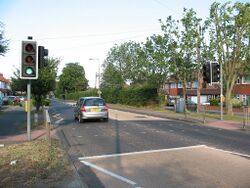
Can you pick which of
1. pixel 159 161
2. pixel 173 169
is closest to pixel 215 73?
pixel 159 161

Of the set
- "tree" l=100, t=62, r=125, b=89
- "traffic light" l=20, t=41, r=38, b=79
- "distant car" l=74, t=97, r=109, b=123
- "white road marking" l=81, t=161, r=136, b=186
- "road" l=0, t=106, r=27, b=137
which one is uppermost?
"tree" l=100, t=62, r=125, b=89

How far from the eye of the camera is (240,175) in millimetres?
6816

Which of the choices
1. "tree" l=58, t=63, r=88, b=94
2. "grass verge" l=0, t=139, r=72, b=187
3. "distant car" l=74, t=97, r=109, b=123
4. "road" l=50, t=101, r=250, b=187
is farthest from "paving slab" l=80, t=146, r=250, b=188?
"tree" l=58, t=63, r=88, b=94

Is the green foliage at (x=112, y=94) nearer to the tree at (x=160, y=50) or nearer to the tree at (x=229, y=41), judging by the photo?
the tree at (x=160, y=50)

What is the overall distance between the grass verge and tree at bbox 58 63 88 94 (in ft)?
347

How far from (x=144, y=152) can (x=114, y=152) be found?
35.0 inches

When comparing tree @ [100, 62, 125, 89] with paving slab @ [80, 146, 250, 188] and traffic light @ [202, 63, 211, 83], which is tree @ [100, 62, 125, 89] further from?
paving slab @ [80, 146, 250, 188]

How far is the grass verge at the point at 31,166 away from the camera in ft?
19.5

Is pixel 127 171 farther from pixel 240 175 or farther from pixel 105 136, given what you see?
pixel 105 136

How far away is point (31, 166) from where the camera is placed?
23.4ft

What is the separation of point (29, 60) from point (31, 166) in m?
4.75

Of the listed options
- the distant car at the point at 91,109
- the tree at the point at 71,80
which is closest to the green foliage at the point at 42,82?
the distant car at the point at 91,109

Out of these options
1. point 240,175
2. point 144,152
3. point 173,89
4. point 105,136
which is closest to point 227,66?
point 105,136

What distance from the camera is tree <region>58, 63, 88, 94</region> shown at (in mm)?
114719
